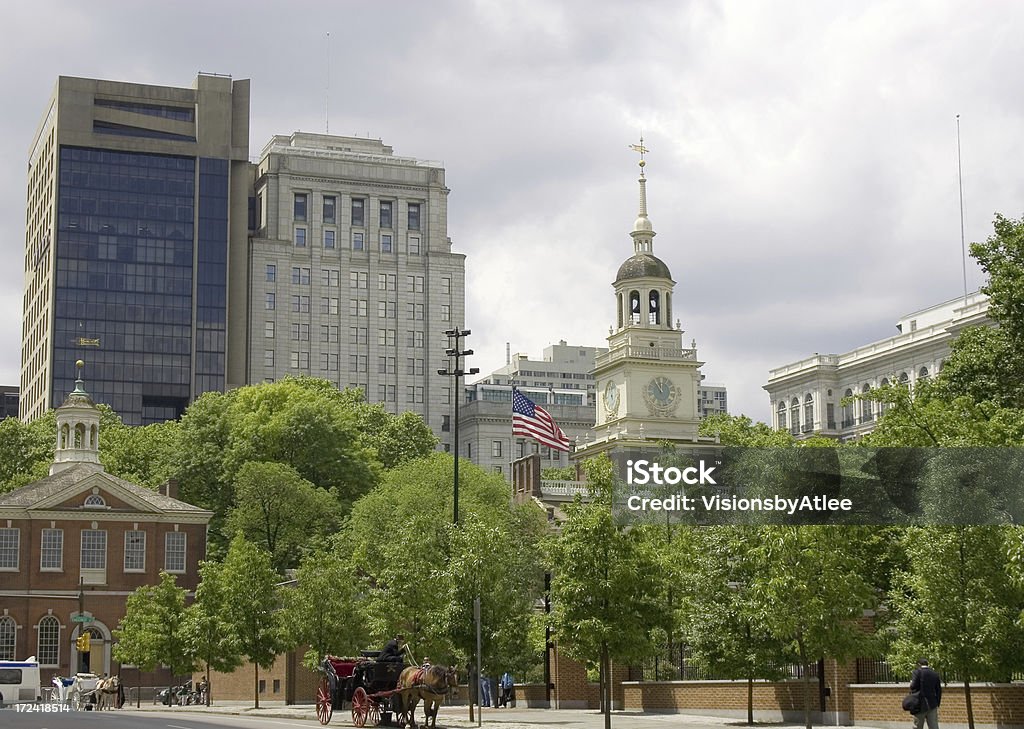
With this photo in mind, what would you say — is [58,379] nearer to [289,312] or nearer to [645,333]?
[289,312]

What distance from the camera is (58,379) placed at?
513 ft

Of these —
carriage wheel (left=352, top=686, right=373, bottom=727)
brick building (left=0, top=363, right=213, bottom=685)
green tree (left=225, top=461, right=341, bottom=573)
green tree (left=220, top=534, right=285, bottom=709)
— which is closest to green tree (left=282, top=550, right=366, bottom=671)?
green tree (left=220, top=534, right=285, bottom=709)

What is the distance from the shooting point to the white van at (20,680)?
5950cm

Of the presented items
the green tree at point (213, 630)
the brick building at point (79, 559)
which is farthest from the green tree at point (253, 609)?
the brick building at point (79, 559)

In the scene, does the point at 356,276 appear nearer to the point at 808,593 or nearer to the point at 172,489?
the point at 172,489

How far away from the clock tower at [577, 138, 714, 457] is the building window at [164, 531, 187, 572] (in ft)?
94.5

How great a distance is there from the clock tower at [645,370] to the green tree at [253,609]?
41.7 meters

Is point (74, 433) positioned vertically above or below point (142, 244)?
below

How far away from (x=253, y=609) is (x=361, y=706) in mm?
22002

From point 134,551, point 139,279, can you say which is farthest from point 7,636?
point 139,279

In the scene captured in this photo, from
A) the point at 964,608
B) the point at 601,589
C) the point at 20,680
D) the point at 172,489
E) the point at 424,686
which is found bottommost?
the point at 20,680

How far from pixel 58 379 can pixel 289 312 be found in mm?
27818

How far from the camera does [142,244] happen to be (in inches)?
6383

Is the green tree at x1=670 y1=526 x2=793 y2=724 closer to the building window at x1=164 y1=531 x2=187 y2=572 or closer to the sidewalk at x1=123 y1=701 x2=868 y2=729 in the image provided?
the sidewalk at x1=123 y1=701 x2=868 y2=729
